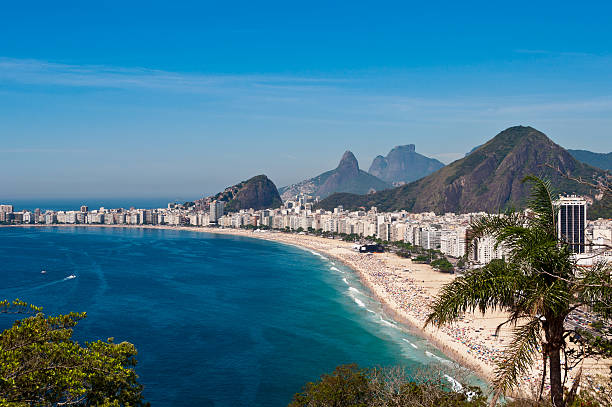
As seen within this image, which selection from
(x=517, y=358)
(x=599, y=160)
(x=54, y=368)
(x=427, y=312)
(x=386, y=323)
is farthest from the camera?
(x=599, y=160)

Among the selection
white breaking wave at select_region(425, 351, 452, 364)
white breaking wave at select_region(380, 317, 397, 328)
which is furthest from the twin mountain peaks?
white breaking wave at select_region(425, 351, 452, 364)

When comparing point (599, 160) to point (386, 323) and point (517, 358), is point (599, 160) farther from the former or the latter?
point (517, 358)

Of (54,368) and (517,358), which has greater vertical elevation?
(517,358)

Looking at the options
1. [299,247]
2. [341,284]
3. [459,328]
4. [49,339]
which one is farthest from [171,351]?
[299,247]

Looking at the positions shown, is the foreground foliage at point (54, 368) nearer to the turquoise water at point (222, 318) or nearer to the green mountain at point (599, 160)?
the turquoise water at point (222, 318)

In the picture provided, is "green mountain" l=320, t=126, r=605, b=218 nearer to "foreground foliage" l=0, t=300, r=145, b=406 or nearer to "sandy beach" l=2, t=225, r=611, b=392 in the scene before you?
"sandy beach" l=2, t=225, r=611, b=392

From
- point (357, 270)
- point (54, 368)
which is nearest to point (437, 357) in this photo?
point (54, 368)
